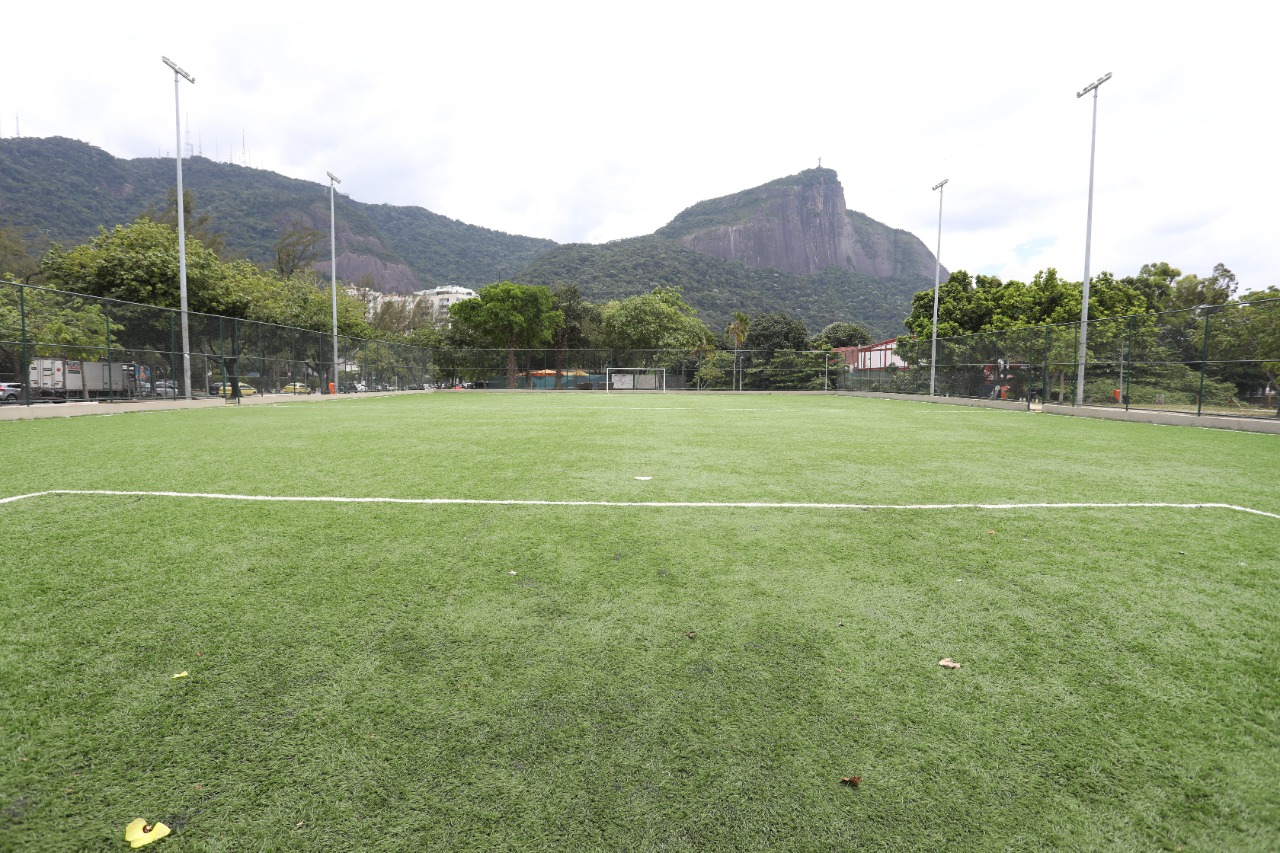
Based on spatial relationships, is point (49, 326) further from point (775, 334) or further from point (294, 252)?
point (775, 334)

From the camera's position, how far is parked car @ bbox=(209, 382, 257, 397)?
2092cm

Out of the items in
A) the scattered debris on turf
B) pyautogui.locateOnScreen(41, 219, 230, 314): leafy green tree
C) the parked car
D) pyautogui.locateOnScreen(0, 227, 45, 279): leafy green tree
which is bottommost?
the scattered debris on turf

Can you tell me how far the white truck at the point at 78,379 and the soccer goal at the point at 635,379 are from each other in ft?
89.9

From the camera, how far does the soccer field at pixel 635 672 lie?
1.60 meters

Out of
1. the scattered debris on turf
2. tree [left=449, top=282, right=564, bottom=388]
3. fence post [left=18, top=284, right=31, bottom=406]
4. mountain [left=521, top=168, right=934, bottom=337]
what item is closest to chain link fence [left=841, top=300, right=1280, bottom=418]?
the scattered debris on turf

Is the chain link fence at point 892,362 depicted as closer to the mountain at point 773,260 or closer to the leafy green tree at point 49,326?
the leafy green tree at point 49,326

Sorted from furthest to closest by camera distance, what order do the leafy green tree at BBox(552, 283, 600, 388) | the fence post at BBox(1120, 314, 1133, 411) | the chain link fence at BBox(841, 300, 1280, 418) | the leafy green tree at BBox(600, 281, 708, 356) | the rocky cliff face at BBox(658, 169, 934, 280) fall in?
the rocky cliff face at BBox(658, 169, 934, 280)
the leafy green tree at BBox(552, 283, 600, 388)
the leafy green tree at BBox(600, 281, 708, 356)
the fence post at BBox(1120, 314, 1133, 411)
the chain link fence at BBox(841, 300, 1280, 418)

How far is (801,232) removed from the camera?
15100cm

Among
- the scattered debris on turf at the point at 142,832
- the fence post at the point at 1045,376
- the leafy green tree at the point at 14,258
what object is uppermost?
the leafy green tree at the point at 14,258

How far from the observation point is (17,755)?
1787 millimetres

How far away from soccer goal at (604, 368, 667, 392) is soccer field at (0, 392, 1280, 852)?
3621 cm

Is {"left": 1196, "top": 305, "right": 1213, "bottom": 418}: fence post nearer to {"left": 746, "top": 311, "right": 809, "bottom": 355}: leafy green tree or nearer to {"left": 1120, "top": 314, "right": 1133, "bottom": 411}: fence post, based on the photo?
{"left": 1120, "top": 314, "right": 1133, "bottom": 411}: fence post

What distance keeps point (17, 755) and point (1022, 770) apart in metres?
2.90

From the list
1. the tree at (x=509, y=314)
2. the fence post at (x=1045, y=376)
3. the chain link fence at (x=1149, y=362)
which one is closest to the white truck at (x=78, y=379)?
the chain link fence at (x=1149, y=362)
